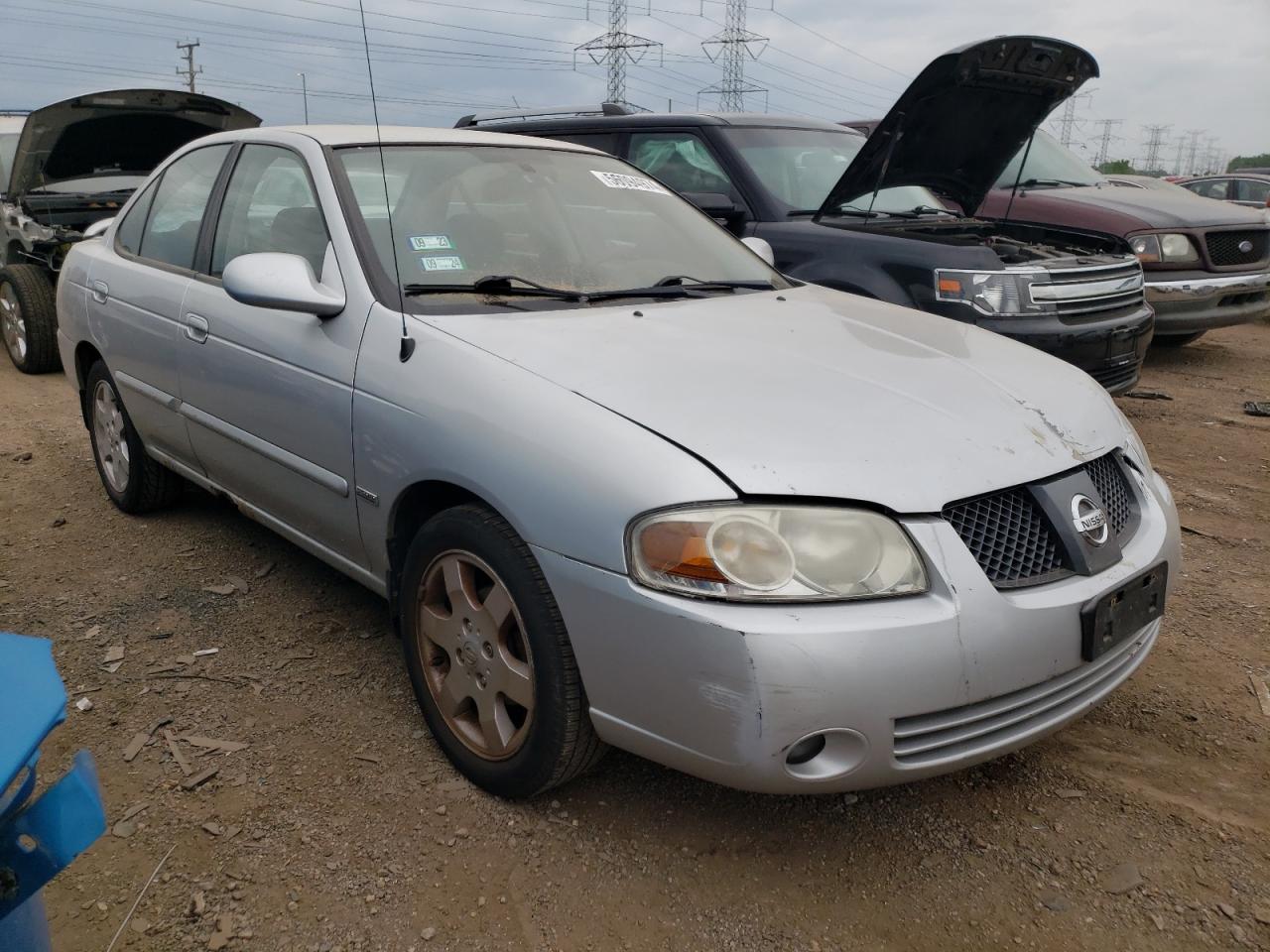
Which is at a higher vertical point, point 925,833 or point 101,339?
point 101,339

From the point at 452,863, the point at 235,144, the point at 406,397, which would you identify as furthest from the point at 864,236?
the point at 452,863

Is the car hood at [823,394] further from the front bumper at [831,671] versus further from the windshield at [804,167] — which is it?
the windshield at [804,167]

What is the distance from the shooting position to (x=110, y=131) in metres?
7.47

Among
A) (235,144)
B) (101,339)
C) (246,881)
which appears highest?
(235,144)

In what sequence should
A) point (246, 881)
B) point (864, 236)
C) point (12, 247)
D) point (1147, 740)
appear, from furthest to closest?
point (12, 247)
point (864, 236)
point (1147, 740)
point (246, 881)

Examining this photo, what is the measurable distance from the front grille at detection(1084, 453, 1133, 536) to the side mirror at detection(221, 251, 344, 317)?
1943mm

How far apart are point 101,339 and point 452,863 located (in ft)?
9.56

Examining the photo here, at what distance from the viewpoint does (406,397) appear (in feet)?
8.36

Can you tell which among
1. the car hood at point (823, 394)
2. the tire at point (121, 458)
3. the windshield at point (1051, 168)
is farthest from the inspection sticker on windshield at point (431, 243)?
the windshield at point (1051, 168)

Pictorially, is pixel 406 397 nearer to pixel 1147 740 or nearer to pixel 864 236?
pixel 1147 740

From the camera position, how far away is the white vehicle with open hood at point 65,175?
714 cm

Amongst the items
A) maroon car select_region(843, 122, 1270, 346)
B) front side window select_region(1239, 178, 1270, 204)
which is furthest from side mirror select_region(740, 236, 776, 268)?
front side window select_region(1239, 178, 1270, 204)

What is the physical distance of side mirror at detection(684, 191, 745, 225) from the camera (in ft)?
17.6

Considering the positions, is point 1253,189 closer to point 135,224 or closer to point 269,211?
point 135,224
